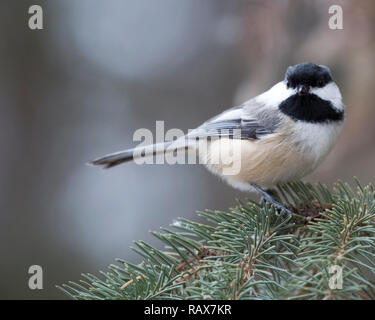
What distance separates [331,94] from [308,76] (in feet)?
0.45

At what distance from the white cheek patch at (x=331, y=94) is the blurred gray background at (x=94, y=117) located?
0.99 m

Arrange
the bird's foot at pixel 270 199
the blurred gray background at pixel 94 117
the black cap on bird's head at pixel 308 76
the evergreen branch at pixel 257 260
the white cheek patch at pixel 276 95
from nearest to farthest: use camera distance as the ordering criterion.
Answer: the evergreen branch at pixel 257 260
the bird's foot at pixel 270 199
the black cap on bird's head at pixel 308 76
the white cheek patch at pixel 276 95
the blurred gray background at pixel 94 117

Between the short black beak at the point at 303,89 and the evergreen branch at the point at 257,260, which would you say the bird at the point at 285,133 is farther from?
the evergreen branch at the point at 257,260

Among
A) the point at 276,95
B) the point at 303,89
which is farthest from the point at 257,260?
the point at 276,95

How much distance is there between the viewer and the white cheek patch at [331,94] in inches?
78.7

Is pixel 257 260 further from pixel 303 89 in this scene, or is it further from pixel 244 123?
pixel 244 123

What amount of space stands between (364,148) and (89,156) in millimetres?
2768

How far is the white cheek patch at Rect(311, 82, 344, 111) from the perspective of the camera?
6.56ft

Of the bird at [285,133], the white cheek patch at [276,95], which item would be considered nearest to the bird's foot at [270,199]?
the bird at [285,133]

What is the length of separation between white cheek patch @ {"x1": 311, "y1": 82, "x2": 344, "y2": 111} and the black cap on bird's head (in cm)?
2

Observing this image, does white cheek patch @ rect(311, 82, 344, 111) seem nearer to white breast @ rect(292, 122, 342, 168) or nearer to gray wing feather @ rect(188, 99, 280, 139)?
white breast @ rect(292, 122, 342, 168)
